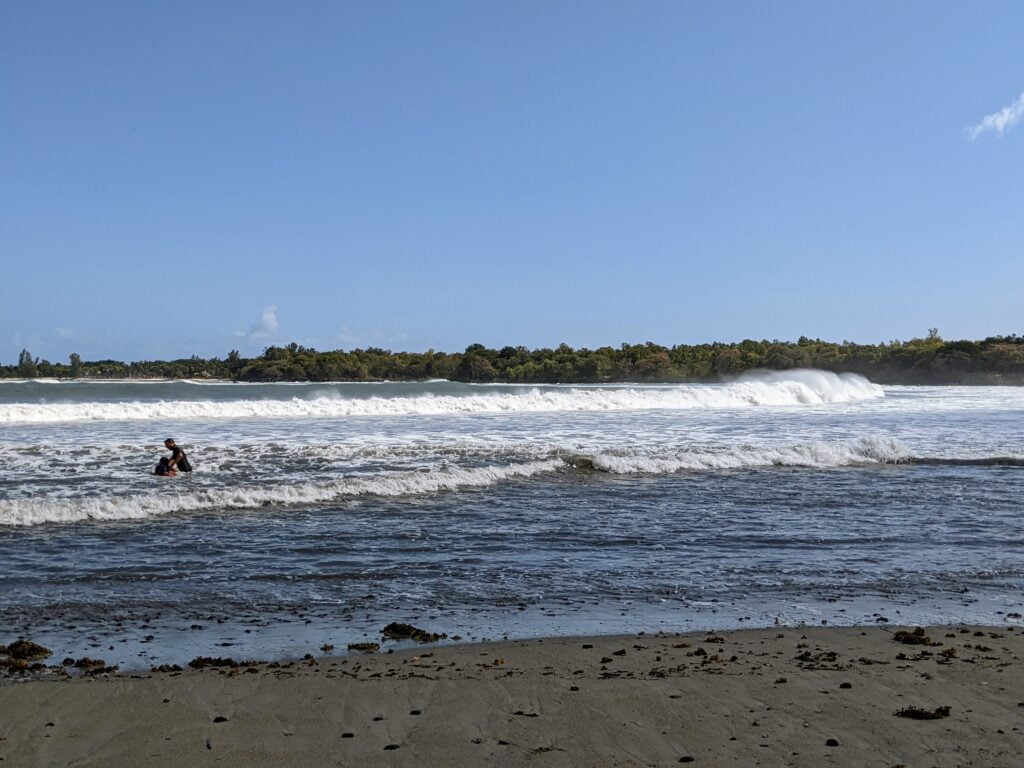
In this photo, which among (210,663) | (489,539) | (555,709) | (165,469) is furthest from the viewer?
(165,469)

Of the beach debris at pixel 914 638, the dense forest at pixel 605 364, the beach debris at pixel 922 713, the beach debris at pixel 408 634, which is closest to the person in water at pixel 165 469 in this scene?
the beach debris at pixel 408 634

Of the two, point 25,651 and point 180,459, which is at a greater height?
point 180,459

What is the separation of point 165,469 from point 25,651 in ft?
37.1

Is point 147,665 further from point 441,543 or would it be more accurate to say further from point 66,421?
point 66,421

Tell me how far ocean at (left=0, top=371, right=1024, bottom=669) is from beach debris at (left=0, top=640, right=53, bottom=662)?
18 centimetres

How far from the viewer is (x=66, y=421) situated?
110 ft

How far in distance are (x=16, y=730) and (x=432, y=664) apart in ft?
7.82

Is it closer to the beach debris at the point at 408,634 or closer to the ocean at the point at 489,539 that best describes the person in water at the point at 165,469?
the ocean at the point at 489,539

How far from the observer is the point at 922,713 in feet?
14.9

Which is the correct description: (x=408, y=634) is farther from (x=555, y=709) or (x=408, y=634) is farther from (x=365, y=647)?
(x=555, y=709)

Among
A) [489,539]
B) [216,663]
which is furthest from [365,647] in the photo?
[489,539]

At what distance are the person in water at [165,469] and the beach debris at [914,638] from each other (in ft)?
46.2

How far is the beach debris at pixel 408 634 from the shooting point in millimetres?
6327

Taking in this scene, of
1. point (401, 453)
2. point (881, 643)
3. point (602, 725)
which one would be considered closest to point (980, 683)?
point (881, 643)
